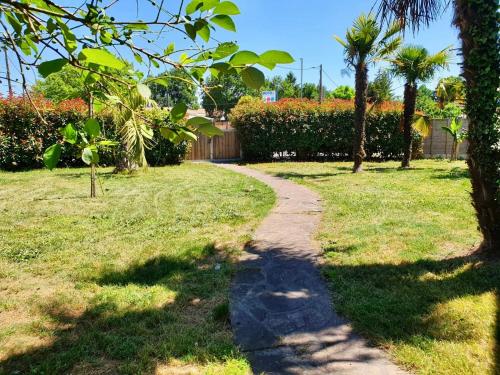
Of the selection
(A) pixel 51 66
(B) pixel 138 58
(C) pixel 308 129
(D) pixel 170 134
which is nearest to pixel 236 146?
(C) pixel 308 129

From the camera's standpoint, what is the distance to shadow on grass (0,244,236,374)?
283cm

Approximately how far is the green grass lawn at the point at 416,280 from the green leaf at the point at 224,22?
2677mm

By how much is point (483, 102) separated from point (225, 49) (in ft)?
13.6

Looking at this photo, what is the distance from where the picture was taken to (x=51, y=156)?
3.44ft

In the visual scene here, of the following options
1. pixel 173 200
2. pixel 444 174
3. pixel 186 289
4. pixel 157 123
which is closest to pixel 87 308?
pixel 186 289

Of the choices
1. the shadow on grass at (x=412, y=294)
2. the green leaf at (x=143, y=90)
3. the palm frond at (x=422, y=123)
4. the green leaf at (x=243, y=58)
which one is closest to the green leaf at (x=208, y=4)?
the green leaf at (x=243, y=58)

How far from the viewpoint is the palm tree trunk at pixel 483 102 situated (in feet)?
13.4

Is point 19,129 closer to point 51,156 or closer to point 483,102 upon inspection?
point 483,102

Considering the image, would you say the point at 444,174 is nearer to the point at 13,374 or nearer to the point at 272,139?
the point at 272,139

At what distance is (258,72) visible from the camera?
1.03m

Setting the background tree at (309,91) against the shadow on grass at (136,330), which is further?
the background tree at (309,91)

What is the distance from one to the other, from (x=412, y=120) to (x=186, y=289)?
13.1 m

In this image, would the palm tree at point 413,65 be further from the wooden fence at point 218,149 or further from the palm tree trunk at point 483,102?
the palm tree trunk at point 483,102

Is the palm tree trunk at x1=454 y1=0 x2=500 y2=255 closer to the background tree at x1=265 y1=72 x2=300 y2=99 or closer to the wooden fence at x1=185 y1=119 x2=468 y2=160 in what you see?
the wooden fence at x1=185 y1=119 x2=468 y2=160
